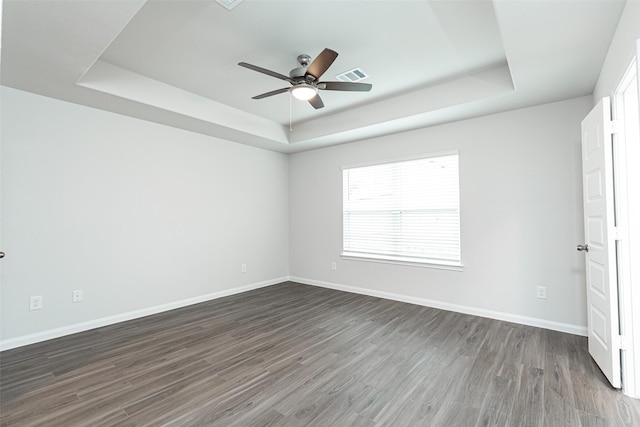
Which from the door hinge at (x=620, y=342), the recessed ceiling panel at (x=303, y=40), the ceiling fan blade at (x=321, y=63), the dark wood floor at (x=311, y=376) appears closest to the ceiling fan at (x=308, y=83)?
the ceiling fan blade at (x=321, y=63)

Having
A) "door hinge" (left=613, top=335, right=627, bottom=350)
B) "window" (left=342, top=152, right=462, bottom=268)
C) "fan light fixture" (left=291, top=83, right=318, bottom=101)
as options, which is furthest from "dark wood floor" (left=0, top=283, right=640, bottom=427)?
"fan light fixture" (left=291, top=83, right=318, bottom=101)

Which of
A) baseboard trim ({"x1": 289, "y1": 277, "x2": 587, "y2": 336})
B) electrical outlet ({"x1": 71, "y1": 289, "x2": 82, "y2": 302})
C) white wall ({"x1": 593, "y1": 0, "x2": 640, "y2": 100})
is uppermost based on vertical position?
white wall ({"x1": 593, "y1": 0, "x2": 640, "y2": 100})

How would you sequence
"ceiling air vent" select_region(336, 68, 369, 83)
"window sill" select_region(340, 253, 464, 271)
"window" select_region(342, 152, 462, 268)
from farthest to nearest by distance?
1. "window" select_region(342, 152, 462, 268)
2. "window sill" select_region(340, 253, 464, 271)
3. "ceiling air vent" select_region(336, 68, 369, 83)

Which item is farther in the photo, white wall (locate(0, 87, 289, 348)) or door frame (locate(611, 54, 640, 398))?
white wall (locate(0, 87, 289, 348))

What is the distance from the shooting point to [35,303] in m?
3.08

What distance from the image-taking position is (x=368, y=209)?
4961mm

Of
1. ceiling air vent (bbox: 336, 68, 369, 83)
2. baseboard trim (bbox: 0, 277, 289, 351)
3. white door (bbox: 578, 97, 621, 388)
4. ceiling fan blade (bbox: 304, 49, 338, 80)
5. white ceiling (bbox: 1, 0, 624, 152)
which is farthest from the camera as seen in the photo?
ceiling air vent (bbox: 336, 68, 369, 83)

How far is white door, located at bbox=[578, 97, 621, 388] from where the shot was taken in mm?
2213

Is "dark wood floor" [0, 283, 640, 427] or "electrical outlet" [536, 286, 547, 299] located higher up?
"electrical outlet" [536, 286, 547, 299]

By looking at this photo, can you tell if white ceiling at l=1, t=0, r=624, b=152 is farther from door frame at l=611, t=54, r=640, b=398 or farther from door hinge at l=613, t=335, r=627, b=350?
door hinge at l=613, t=335, r=627, b=350

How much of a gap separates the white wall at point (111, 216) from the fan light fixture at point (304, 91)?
7.30 feet

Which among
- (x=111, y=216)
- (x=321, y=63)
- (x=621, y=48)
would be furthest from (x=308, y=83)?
(x=111, y=216)

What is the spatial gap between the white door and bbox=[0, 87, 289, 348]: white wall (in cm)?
438

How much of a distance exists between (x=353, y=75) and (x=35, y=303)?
13.2 ft
